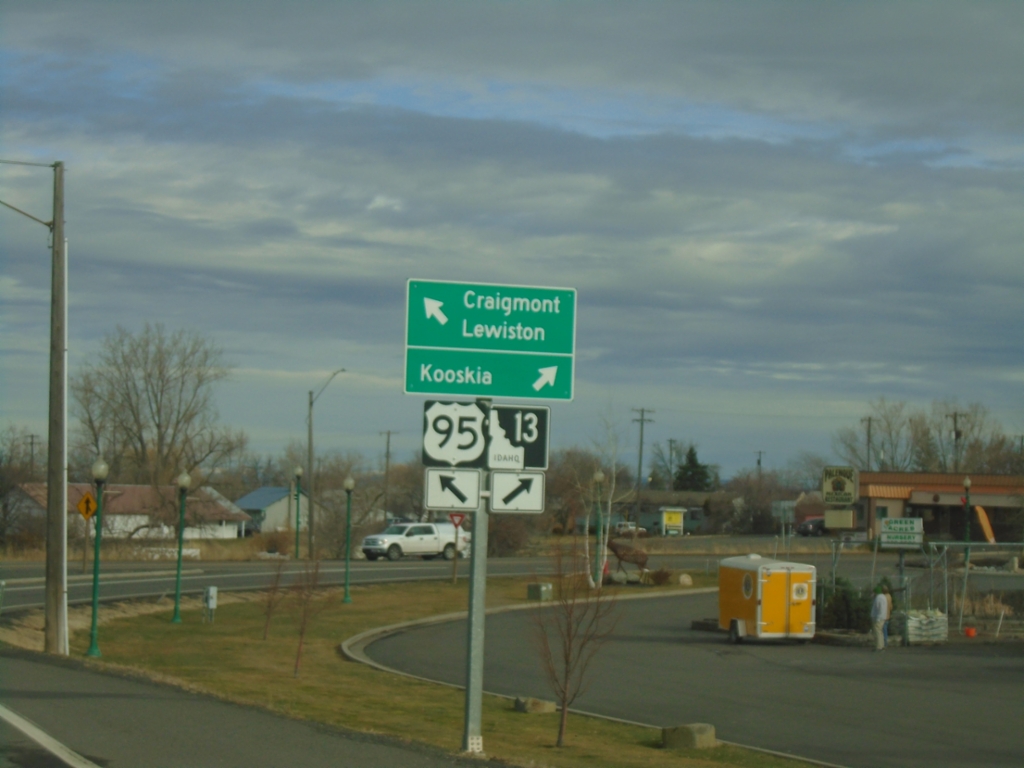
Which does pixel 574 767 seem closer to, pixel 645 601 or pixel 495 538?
pixel 645 601

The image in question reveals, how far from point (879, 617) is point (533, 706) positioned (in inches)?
462

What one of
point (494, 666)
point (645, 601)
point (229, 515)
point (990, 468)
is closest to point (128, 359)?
point (229, 515)

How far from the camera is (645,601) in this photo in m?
36.9

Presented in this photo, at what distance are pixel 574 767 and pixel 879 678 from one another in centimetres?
1094

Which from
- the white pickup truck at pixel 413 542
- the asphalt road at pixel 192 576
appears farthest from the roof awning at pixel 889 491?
the white pickup truck at pixel 413 542

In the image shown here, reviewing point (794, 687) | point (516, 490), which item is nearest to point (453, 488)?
point (516, 490)

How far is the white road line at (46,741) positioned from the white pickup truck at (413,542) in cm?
4126

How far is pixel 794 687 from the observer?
61.0ft

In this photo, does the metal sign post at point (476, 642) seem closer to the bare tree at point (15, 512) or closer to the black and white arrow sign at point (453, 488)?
the black and white arrow sign at point (453, 488)

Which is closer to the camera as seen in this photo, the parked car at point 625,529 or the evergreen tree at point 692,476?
the parked car at point 625,529

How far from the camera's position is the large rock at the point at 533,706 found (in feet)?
50.4

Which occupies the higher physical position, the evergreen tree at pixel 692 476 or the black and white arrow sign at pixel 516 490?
the black and white arrow sign at pixel 516 490

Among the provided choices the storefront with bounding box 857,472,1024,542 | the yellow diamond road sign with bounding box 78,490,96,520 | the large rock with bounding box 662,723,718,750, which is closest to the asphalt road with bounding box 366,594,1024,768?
the large rock with bounding box 662,723,718,750

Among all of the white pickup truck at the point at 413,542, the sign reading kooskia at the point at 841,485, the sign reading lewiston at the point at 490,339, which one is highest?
the sign reading lewiston at the point at 490,339
